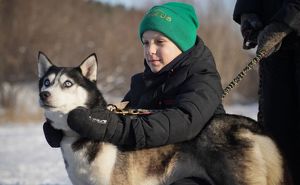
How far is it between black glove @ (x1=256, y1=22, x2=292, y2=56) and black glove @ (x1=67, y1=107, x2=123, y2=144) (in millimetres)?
1022

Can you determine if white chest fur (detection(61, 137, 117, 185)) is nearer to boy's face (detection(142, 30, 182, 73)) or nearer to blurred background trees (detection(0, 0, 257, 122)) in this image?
boy's face (detection(142, 30, 182, 73))

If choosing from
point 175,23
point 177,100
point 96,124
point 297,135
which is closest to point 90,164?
point 96,124

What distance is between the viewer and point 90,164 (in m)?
2.45

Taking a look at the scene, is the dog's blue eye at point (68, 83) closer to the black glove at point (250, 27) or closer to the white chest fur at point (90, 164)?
the white chest fur at point (90, 164)

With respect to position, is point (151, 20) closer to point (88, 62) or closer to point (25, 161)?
point (88, 62)

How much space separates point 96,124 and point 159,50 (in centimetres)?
74

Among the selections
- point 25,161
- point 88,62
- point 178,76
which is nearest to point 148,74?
point 178,76

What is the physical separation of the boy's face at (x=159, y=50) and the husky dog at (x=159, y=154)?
0.42 m

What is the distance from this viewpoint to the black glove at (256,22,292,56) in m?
2.67

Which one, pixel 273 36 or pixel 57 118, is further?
pixel 273 36

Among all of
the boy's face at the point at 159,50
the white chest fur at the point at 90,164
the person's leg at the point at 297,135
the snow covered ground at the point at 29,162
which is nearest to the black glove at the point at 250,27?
the person's leg at the point at 297,135

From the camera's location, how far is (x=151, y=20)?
113 inches

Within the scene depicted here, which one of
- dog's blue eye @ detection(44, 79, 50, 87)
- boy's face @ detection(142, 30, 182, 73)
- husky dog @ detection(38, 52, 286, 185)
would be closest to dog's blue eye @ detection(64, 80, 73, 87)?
husky dog @ detection(38, 52, 286, 185)

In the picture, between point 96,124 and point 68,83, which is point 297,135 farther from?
point 68,83
